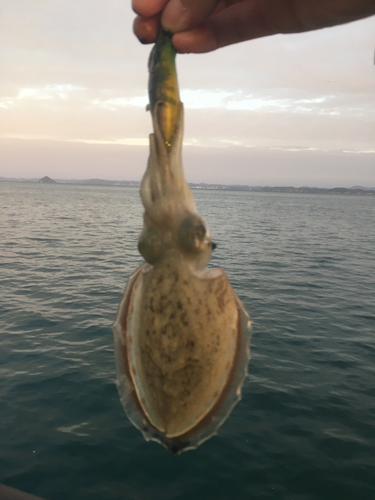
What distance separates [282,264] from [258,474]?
2462cm

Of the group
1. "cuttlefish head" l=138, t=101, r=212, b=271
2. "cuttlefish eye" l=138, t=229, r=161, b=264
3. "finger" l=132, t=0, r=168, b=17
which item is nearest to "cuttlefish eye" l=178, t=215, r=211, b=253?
"cuttlefish head" l=138, t=101, r=212, b=271

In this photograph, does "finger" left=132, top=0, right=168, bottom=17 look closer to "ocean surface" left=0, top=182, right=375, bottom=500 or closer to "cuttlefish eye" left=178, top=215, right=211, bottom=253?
"cuttlefish eye" left=178, top=215, right=211, bottom=253

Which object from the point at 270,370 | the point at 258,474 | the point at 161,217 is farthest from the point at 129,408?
the point at 270,370

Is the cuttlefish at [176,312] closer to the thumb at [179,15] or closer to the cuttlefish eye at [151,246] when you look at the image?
the cuttlefish eye at [151,246]

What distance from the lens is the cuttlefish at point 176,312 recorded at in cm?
164

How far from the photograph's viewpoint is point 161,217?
1.68m

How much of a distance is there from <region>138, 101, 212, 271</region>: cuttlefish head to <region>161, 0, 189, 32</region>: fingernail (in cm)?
65

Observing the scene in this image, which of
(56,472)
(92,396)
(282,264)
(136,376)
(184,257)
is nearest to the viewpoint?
(184,257)

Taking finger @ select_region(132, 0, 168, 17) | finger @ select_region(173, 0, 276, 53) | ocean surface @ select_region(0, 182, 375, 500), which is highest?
finger @ select_region(173, 0, 276, 53)

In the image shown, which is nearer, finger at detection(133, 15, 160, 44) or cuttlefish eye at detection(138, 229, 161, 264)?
cuttlefish eye at detection(138, 229, 161, 264)

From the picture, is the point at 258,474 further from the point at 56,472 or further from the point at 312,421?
the point at 56,472

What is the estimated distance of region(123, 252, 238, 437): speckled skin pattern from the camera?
1668 mm

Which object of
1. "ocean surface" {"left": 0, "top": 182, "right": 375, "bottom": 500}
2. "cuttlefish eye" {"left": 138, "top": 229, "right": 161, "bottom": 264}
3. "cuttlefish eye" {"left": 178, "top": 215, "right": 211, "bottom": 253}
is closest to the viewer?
"cuttlefish eye" {"left": 178, "top": 215, "right": 211, "bottom": 253}

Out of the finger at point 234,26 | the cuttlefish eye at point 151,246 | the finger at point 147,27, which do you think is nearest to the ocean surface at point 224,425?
the cuttlefish eye at point 151,246
